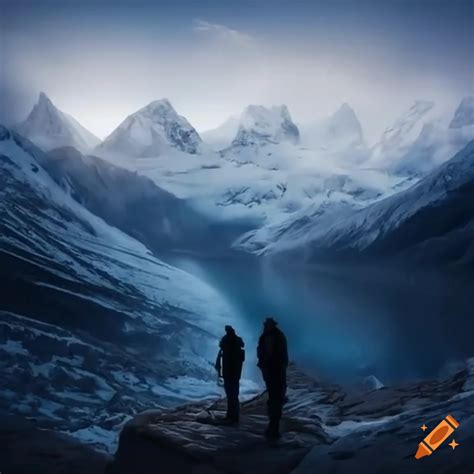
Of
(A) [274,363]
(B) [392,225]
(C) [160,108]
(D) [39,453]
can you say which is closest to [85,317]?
(D) [39,453]

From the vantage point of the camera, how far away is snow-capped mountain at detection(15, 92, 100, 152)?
8344 millimetres

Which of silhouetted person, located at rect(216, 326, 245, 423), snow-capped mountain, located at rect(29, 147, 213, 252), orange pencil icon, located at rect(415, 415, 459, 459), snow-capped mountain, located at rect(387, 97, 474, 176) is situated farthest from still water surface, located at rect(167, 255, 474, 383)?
orange pencil icon, located at rect(415, 415, 459, 459)

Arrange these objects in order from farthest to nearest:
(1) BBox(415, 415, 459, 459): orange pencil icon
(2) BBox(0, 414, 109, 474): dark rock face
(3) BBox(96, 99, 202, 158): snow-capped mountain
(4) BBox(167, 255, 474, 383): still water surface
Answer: (3) BBox(96, 99, 202, 158): snow-capped mountain → (4) BBox(167, 255, 474, 383): still water surface → (2) BBox(0, 414, 109, 474): dark rock face → (1) BBox(415, 415, 459, 459): orange pencil icon

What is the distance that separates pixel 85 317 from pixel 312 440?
175 inches

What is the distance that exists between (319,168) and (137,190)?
3.26 metres

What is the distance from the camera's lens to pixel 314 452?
12.0ft

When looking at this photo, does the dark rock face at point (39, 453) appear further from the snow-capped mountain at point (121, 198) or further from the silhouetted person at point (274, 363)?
the snow-capped mountain at point (121, 198)

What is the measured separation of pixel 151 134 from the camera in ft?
30.8

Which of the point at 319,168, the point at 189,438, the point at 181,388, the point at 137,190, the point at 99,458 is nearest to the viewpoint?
the point at 189,438

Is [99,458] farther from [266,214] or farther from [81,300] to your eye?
[266,214]

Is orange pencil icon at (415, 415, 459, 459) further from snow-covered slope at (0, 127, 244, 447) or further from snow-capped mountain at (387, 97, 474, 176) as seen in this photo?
snow-capped mountain at (387, 97, 474, 176)

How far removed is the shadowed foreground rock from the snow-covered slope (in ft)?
6.49

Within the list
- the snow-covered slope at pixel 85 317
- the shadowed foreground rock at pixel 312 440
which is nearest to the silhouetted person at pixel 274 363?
the shadowed foreground rock at pixel 312 440

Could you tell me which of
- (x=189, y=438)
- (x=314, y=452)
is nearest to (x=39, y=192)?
(x=189, y=438)
